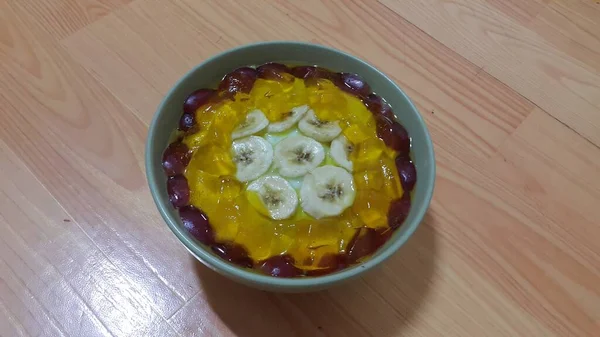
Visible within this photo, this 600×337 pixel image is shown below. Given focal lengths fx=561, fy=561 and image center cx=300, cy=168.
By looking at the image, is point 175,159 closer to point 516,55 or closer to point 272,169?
point 272,169

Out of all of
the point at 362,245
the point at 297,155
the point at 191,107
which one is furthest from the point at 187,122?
the point at 362,245

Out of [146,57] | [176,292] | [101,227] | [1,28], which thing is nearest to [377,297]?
[176,292]

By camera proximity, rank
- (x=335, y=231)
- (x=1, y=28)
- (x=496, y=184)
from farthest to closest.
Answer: (x=1, y=28)
(x=496, y=184)
(x=335, y=231)

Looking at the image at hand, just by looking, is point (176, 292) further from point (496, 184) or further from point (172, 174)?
point (496, 184)

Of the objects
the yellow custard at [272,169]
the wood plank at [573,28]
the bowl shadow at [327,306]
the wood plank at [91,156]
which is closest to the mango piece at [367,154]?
the yellow custard at [272,169]

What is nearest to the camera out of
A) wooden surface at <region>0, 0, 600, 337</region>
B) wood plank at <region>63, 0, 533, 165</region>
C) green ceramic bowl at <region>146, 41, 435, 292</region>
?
green ceramic bowl at <region>146, 41, 435, 292</region>

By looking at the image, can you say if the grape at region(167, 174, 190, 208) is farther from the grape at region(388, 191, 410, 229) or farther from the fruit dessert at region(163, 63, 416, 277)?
the grape at region(388, 191, 410, 229)

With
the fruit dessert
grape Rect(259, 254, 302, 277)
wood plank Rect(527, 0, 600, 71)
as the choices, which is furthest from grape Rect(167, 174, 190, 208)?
wood plank Rect(527, 0, 600, 71)
